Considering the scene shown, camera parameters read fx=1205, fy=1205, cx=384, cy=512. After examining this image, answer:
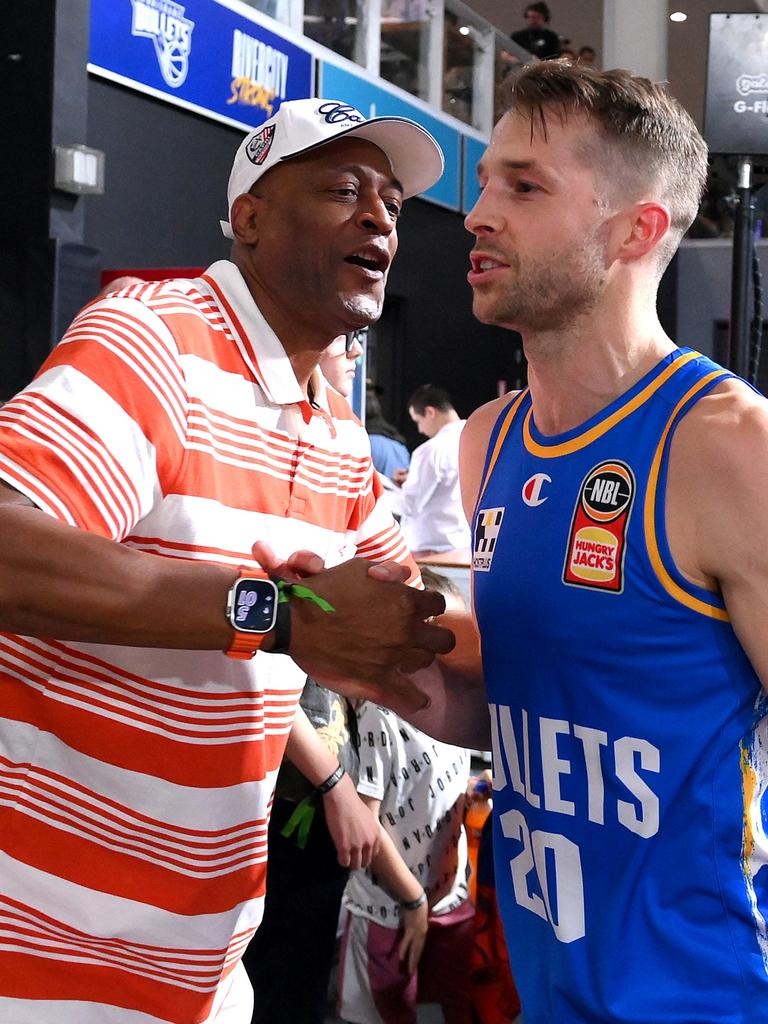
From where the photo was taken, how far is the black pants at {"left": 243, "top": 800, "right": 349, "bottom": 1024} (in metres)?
2.27

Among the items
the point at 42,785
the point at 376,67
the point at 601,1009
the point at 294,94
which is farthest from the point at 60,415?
the point at 376,67

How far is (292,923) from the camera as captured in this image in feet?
7.48

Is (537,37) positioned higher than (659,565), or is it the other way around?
(537,37)

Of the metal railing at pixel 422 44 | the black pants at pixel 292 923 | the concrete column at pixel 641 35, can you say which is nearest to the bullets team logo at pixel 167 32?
the metal railing at pixel 422 44

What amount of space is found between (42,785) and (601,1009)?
65 centimetres

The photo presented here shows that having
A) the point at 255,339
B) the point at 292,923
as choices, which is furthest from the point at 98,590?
the point at 292,923

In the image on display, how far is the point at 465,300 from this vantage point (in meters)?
11.2

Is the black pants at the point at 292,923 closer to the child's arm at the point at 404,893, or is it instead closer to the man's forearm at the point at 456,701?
the child's arm at the point at 404,893

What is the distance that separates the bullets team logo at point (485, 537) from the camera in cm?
148

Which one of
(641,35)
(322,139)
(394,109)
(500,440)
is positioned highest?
(641,35)

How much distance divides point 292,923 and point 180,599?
4.32ft

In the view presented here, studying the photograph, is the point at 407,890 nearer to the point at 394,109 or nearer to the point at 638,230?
the point at 638,230

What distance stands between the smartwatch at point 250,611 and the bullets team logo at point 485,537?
0.36 meters

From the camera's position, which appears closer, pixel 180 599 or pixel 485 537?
pixel 180 599
